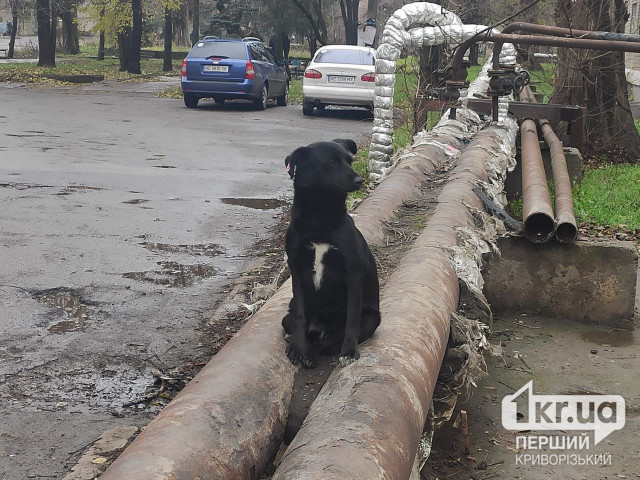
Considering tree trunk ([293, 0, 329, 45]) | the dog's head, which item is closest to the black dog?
the dog's head

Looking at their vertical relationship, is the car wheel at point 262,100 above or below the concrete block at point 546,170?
above

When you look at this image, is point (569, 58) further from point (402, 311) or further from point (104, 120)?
point (402, 311)

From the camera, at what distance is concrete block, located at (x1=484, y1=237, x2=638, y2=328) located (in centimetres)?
637

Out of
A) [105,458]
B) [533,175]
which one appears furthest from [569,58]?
[105,458]

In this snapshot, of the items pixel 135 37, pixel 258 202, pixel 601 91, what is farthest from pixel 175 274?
pixel 135 37

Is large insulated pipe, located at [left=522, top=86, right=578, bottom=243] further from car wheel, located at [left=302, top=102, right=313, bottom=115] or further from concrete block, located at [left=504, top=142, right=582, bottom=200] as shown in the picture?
car wheel, located at [left=302, top=102, right=313, bottom=115]

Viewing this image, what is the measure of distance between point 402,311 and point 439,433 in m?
0.91

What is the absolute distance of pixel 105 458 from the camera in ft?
13.0

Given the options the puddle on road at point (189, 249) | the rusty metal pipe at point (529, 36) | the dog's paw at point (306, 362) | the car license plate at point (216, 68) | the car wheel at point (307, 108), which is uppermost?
the rusty metal pipe at point (529, 36)

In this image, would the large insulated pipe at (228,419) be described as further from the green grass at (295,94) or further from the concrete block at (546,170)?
the green grass at (295,94)

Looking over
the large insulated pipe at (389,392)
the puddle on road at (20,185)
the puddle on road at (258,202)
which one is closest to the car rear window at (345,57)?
the puddle on road at (258,202)

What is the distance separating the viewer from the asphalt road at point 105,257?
4531mm

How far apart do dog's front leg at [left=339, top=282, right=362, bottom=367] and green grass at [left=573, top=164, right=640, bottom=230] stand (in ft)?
21.0

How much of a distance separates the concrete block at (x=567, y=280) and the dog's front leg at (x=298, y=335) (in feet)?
10.1
